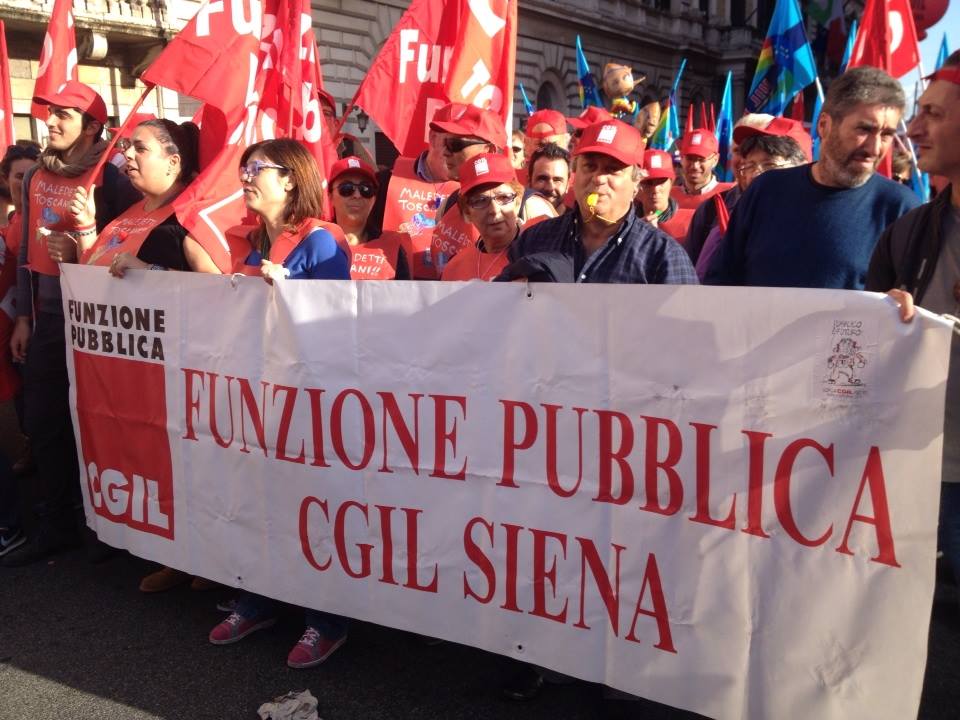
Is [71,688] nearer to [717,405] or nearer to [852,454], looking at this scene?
[717,405]

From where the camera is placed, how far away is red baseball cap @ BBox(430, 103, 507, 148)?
416cm

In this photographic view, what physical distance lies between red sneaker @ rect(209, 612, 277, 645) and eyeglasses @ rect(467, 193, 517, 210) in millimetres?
1762

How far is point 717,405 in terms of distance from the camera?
2.21 metres

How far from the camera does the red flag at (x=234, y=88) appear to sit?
364 centimetres

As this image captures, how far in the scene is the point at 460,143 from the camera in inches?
165

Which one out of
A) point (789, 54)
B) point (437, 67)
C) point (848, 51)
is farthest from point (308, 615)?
point (848, 51)

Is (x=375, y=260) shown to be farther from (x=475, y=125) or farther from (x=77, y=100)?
(x=77, y=100)

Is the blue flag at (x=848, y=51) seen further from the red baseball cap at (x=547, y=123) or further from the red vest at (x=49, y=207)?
the red vest at (x=49, y=207)

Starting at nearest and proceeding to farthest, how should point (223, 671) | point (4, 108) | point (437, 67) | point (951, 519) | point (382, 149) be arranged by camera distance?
point (951, 519) → point (223, 671) → point (437, 67) → point (4, 108) → point (382, 149)

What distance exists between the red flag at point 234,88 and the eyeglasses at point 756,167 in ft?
6.26

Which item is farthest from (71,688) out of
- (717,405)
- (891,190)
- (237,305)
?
(891,190)

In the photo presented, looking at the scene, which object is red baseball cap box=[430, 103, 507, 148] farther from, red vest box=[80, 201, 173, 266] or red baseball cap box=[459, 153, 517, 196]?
red vest box=[80, 201, 173, 266]

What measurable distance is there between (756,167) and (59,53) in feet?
11.9

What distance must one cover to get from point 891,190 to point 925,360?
1069mm
